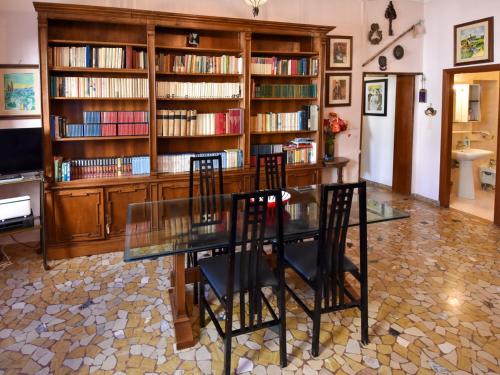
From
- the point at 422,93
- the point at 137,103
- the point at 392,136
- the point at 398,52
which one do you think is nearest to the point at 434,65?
the point at 422,93

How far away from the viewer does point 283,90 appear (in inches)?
191

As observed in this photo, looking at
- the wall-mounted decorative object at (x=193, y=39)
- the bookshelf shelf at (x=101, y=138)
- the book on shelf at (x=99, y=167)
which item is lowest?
the book on shelf at (x=99, y=167)

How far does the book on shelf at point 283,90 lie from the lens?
472 centimetres

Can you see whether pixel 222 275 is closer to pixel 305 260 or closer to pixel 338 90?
pixel 305 260

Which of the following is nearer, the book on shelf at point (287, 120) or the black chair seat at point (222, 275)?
the black chair seat at point (222, 275)

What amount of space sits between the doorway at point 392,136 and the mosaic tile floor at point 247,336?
2694 mm

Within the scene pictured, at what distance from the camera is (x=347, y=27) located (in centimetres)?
538

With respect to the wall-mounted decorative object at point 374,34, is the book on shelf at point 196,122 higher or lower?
lower

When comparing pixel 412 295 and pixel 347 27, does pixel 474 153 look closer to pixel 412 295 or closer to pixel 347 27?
pixel 347 27

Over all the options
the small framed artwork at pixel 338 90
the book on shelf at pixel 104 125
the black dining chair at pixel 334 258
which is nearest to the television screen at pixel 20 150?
the book on shelf at pixel 104 125

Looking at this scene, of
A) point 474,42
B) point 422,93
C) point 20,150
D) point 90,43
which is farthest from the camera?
point 422,93

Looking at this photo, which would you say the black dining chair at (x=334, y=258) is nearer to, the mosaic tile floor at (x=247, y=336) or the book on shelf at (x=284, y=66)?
the mosaic tile floor at (x=247, y=336)

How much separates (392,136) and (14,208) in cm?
575

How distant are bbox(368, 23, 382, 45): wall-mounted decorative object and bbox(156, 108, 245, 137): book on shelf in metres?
2.36
